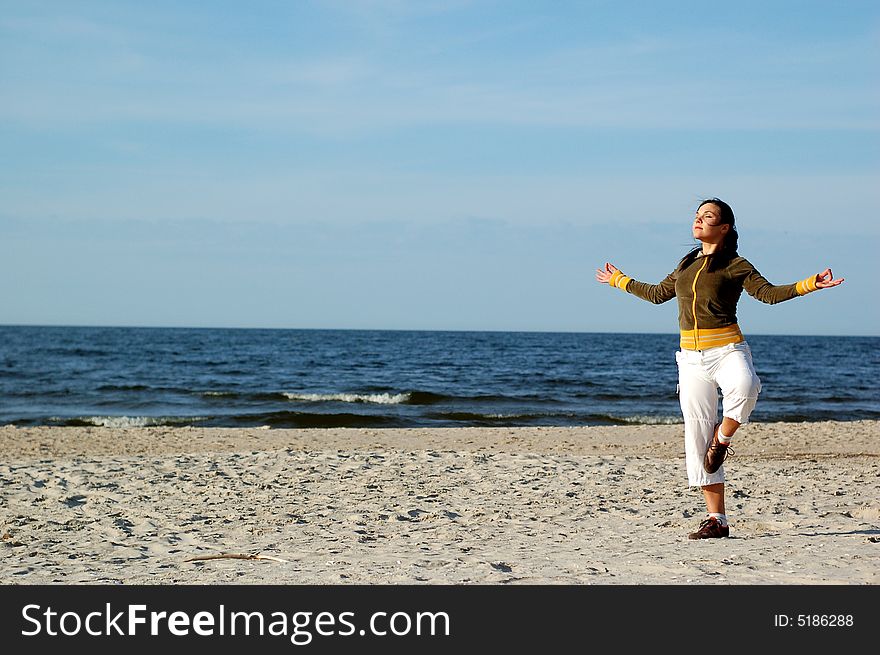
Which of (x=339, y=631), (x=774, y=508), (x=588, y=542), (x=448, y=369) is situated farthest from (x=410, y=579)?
(x=448, y=369)

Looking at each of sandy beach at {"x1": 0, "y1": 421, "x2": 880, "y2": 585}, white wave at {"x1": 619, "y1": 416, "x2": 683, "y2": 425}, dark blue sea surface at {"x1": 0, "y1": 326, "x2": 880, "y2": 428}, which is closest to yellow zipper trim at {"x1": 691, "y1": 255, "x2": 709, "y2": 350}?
sandy beach at {"x1": 0, "y1": 421, "x2": 880, "y2": 585}

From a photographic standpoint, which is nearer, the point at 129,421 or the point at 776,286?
the point at 776,286

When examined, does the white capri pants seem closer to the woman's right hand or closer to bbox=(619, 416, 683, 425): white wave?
the woman's right hand

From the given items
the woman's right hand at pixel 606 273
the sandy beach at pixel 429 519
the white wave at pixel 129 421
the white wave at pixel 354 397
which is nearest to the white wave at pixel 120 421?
the white wave at pixel 129 421

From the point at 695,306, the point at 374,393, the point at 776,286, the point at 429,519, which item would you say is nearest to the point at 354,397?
the point at 374,393

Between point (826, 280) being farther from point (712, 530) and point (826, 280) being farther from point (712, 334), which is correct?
point (712, 530)

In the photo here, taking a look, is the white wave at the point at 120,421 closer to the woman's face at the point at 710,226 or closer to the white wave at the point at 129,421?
the white wave at the point at 129,421

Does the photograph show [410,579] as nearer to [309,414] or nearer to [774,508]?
[774,508]

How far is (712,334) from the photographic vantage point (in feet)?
19.2

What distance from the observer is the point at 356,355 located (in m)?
57.7

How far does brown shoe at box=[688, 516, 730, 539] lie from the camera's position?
646 centimetres

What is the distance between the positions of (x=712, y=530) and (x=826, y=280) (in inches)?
83.1

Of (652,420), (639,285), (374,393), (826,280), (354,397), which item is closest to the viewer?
(826,280)

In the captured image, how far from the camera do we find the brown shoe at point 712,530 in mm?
6465
